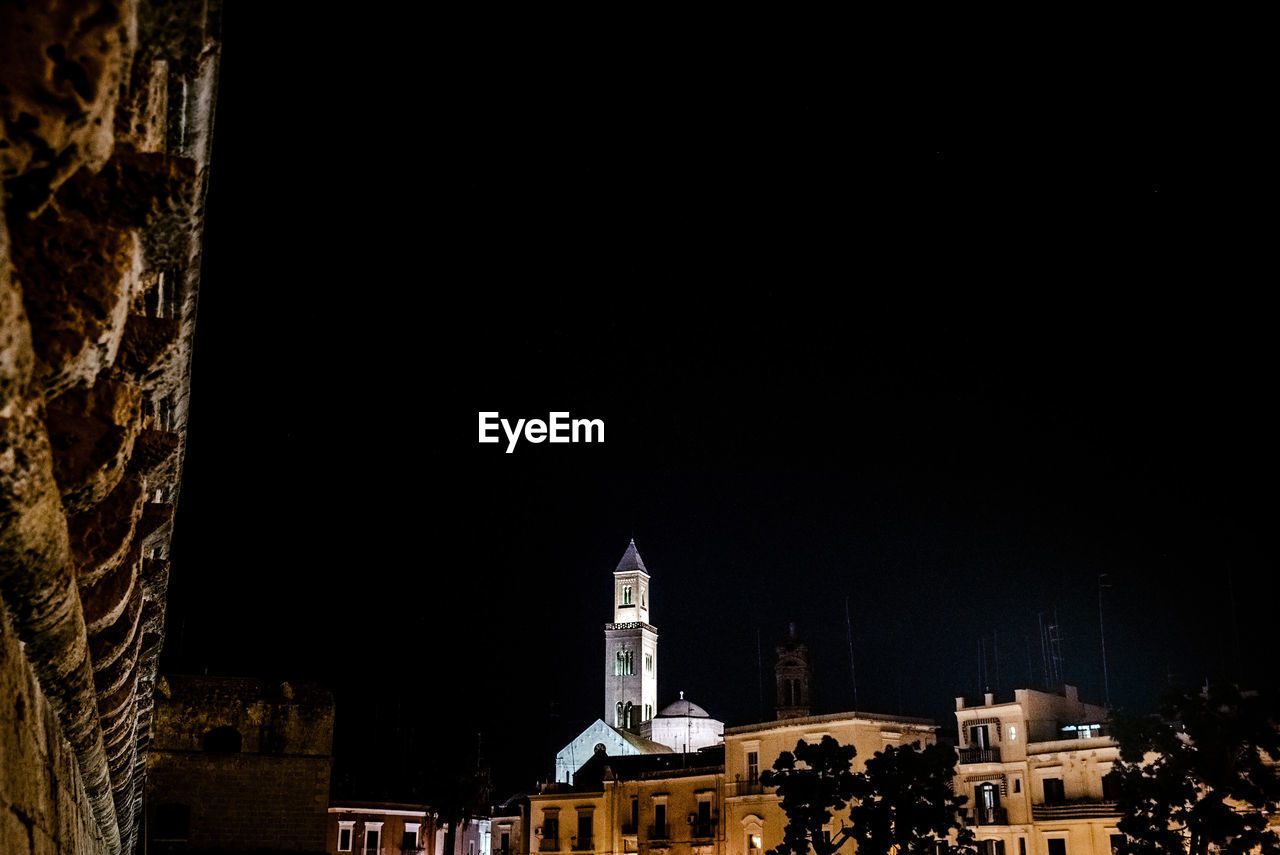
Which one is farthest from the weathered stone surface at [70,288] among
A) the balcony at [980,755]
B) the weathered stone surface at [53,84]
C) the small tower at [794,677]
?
the small tower at [794,677]

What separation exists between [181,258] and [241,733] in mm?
29174

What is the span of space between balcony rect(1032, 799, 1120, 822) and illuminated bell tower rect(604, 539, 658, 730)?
218ft

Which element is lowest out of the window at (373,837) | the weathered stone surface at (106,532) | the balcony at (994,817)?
the window at (373,837)

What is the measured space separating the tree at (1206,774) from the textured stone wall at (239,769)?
69.5ft

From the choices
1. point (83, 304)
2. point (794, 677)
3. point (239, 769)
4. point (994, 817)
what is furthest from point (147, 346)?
point (794, 677)

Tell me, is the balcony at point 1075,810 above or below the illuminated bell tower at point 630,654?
below

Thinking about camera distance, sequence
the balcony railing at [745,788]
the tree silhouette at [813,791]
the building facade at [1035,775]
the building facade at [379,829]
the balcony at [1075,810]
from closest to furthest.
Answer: the tree silhouette at [813,791]
the balcony at [1075,810]
the building facade at [1035,775]
the balcony railing at [745,788]
the building facade at [379,829]

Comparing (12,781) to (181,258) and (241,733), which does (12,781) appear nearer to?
(181,258)

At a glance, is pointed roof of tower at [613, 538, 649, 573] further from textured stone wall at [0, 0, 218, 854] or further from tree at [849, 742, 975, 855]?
textured stone wall at [0, 0, 218, 854]

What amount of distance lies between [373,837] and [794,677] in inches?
913

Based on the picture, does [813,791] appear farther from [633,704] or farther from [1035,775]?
[633,704]

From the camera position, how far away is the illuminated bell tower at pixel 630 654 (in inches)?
4213

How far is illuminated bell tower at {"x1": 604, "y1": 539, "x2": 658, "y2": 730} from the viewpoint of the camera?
107000 mm

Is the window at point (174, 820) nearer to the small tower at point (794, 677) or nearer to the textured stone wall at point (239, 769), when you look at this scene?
the textured stone wall at point (239, 769)
